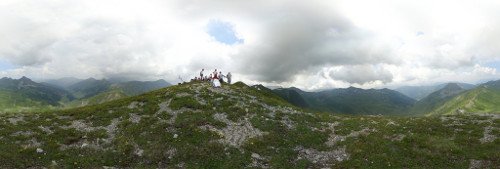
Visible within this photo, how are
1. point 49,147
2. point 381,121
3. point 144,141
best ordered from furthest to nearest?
point 381,121, point 144,141, point 49,147

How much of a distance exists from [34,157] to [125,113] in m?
16.4

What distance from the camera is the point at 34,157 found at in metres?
35.8

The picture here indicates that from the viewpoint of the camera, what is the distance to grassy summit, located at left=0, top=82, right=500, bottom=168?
37125 mm

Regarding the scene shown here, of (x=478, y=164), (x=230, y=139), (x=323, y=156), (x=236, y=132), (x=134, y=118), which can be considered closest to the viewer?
(x=478, y=164)

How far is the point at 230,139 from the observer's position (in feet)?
142

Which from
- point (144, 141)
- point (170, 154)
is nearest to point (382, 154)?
point (170, 154)

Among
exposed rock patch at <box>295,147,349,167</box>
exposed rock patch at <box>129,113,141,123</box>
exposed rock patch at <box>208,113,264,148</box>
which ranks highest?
exposed rock patch at <box>129,113,141,123</box>

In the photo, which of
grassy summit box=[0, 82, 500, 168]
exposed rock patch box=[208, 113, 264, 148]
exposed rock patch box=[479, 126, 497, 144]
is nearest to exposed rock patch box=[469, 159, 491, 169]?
grassy summit box=[0, 82, 500, 168]

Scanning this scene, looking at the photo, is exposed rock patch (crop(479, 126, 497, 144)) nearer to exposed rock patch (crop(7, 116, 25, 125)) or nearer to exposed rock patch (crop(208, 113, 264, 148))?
exposed rock patch (crop(208, 113, 264, 148))

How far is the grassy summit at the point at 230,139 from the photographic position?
37.1m

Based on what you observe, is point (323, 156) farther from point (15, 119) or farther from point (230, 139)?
point (15, 119)

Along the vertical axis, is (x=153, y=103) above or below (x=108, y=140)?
above

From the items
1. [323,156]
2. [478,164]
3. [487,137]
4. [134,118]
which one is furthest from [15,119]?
[487,137]

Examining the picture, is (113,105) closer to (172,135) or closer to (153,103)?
(153,103)
